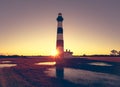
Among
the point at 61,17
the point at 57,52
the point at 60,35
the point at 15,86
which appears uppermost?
the point at 61,17

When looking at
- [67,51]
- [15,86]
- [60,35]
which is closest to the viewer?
[15,86]

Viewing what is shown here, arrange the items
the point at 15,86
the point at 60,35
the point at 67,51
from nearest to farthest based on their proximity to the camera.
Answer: the point at 15,86 → the point at 60,35 → the point at 67,51

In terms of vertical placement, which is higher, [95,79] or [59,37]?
[59,37]

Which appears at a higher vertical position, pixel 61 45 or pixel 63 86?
pixel 61 45

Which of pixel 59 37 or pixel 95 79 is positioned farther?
pixel 59 37

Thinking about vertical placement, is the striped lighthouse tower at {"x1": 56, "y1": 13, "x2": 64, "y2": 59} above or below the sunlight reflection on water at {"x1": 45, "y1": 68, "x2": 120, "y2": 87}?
above

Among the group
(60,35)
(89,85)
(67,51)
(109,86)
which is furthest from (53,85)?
(67,51)

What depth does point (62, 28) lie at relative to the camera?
47.2 m

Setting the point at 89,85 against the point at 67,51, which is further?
the point at 67,51

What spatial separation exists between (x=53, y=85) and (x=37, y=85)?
3.13ft

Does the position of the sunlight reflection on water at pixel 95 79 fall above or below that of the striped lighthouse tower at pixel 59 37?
below

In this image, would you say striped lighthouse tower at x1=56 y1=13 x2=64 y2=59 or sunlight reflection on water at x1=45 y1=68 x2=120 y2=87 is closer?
sunlight reflection on water at x1=45 y1=68 x2=120 y2=87

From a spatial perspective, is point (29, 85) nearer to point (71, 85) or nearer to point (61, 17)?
point (71, 85)

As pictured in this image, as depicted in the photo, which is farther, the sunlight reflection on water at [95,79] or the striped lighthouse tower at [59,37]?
the striped lighthouse tower at [59,37]
